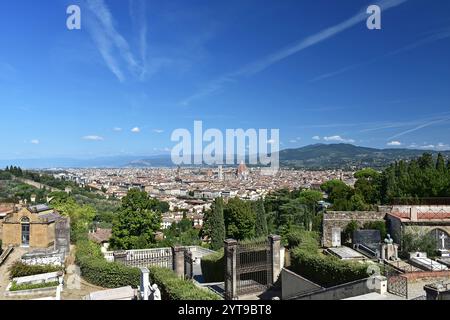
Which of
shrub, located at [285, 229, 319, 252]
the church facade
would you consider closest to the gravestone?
shrub, located at [285, 229, 319, 252]

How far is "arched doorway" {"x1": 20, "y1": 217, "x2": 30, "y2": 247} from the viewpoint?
13617 mm

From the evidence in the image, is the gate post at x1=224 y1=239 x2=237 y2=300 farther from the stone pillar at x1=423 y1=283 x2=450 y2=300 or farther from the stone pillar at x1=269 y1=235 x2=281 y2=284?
the stone pillar at x1=423 y1=283 x2=450 y2=300

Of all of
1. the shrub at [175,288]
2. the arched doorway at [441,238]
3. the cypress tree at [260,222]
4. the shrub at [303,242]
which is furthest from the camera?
the cypress tree at [260,222]

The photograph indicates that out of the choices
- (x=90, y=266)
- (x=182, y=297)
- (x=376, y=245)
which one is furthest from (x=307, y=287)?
(x=90, y=266)

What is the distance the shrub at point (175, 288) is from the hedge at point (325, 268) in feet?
8.88

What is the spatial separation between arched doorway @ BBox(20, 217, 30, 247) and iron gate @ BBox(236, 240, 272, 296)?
794 centimetres

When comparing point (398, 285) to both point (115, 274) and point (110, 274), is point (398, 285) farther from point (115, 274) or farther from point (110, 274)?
point (110, 274)

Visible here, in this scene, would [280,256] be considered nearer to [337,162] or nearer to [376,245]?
[376,245]

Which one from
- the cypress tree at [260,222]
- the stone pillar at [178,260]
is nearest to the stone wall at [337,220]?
the stone pillar at [178,260]

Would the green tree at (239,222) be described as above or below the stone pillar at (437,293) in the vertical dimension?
below

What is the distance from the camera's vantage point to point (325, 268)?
9008 millimetres

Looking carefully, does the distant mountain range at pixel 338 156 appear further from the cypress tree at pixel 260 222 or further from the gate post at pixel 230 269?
the gate post at pixel 230 269

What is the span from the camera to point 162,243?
1667 cm

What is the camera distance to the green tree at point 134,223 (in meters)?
15.4
